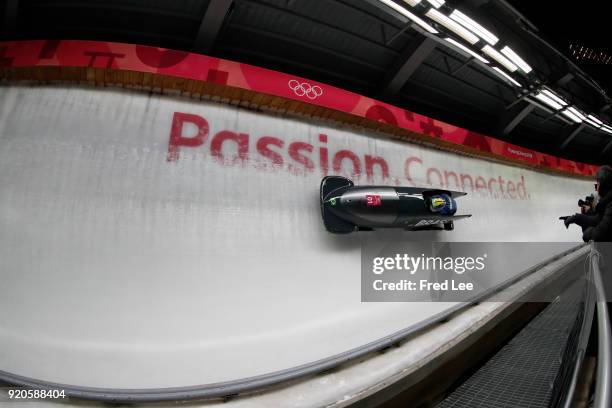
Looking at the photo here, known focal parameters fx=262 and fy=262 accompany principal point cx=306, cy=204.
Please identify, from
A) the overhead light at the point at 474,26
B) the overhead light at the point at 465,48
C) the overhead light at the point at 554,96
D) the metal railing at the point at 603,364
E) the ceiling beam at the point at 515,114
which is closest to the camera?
the metal railing at the point at 603,364

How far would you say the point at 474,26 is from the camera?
356 centimetres

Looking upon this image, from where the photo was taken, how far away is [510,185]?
5270 mm

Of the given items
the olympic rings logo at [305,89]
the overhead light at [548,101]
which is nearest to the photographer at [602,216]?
the olympic rings logo at [305,89]

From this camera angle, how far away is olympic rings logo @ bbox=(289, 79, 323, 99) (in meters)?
3.08

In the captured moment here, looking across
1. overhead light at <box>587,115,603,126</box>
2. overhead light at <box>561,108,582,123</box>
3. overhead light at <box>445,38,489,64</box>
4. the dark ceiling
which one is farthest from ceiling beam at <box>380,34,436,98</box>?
overhead light at <box>587,115,603,126</box>

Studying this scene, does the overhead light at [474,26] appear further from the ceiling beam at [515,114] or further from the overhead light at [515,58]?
the ceiling beam at [515,114]

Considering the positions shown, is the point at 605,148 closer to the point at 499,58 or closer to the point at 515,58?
the point at 515,58

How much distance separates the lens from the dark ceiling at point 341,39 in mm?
3383

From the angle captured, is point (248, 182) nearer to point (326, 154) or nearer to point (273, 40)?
point (326, 154)

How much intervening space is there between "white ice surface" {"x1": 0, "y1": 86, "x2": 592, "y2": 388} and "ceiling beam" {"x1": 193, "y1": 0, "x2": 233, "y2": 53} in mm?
1422

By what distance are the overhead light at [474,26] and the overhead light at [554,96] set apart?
2263mm

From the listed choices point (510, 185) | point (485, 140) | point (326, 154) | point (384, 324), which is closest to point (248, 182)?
point (326, 154)

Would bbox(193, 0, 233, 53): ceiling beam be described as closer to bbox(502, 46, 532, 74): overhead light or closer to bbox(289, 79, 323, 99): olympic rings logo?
bbox(289, 79, 323, 99): olympic rings logo

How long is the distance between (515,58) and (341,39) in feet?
9.19
